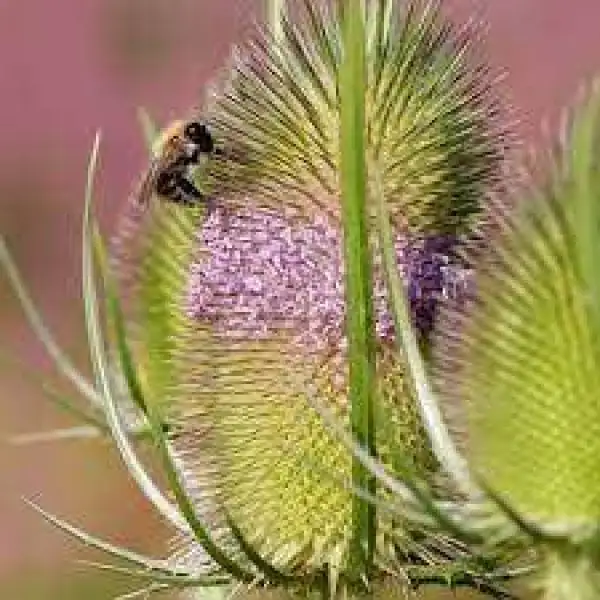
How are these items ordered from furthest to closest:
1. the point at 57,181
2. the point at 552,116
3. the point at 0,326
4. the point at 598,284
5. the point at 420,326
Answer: the point at 57,181 < the point at 0,326 < the point at 420,326 < the point at 552,116 < the point at 598,284

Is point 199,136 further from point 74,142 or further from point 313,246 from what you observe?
point 74,142

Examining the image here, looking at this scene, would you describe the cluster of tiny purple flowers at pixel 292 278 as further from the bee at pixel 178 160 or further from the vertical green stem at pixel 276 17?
the vertical green stem at pixel 276 17

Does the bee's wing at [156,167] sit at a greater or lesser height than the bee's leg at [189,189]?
greater

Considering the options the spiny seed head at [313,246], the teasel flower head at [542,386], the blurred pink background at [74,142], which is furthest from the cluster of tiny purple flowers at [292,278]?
the blurred pink background at [74,142]

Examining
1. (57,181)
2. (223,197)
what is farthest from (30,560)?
(223,197)

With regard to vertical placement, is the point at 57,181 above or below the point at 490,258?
above

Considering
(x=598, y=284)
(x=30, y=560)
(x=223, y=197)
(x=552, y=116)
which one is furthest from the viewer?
(x=30, y=560)

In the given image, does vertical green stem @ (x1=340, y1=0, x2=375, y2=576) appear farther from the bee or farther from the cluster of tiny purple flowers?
the bee

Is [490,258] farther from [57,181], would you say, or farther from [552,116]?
[57,181]
